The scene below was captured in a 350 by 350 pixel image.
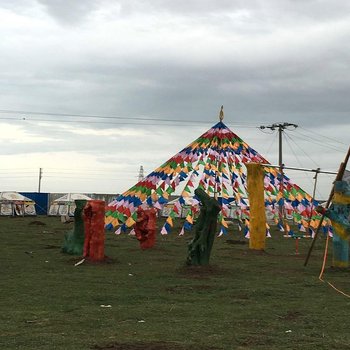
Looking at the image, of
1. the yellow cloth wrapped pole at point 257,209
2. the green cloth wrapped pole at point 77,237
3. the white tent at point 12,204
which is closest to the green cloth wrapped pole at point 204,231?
the green cloth wrapped pole at point 77,237

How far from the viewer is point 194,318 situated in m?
8.77

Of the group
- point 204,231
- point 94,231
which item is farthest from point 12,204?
point 204,231

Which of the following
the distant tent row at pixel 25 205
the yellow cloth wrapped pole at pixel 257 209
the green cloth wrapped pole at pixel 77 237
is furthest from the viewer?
the distant tent row at pixel 25 205

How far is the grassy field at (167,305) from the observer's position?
24.3ft

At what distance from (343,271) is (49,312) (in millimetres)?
8003

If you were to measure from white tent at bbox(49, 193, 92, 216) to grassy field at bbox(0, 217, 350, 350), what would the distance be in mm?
37702

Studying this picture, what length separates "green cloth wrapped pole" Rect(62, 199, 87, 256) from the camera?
17516 millimetres

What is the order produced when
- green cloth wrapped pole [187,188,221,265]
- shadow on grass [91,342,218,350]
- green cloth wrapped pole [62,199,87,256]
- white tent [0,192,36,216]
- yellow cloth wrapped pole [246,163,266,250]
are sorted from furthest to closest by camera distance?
white tent [0,192,36,216] < yellow cloth wrapped pole [246,163,266,250] < green cloth wrapped pole [62,199,87,256] < green cloth wrapped pole [187,188,221,265] < shadow on grass [91,342,218,350]

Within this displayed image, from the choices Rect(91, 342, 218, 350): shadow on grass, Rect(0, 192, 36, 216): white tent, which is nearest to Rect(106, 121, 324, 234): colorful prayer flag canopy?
Rect(91, 342, 218, 350): shadow on grass

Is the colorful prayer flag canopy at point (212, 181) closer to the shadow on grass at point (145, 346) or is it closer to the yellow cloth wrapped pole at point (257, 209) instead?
the yellow cloth wrapped pole at point (257, 209)

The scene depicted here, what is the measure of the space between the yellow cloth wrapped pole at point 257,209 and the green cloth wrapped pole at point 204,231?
18.5 ft

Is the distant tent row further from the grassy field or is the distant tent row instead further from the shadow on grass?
the shadow on grass

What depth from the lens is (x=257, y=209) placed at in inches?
790

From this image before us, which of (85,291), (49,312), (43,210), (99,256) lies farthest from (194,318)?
(43,210)
